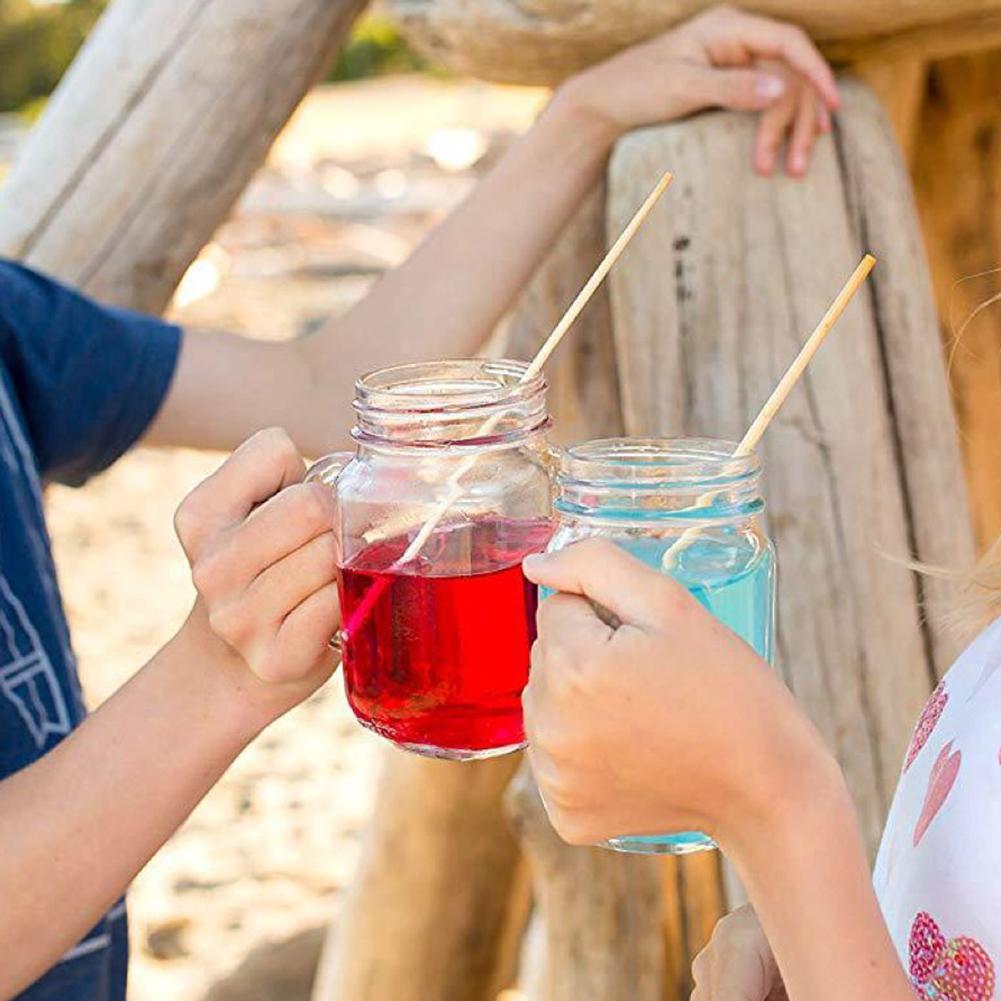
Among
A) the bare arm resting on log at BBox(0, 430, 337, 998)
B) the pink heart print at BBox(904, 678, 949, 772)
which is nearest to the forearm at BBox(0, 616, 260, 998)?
the bare arm resting on log at BBox(0, 430, 337, 998)

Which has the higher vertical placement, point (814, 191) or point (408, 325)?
point (814, 191)

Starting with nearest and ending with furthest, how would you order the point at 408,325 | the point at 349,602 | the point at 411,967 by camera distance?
the point at 349,602, the point at 408,325, the point at 411,967

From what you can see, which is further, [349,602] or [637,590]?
[349,602]

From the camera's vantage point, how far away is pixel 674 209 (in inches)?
63.9

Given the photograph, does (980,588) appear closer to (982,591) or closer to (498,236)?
(982,591)

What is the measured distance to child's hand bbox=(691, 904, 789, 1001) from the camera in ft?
3.32

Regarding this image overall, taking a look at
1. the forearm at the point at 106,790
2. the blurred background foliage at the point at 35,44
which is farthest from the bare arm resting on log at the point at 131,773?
the blurred background foliage at the point at 35,44

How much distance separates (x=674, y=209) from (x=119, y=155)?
0.67 metres

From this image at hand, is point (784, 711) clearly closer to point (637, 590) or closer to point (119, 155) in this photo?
point (637, 590)

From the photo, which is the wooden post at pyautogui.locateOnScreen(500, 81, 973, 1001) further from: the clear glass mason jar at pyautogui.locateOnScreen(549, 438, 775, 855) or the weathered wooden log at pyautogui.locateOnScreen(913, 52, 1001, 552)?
the clear glass mason jar at pyautogui.locateOnScreen(549, 438, 775, 855)

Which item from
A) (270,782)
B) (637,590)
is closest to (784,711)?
(637,590)

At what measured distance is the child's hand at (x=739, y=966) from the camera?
39.8 inches

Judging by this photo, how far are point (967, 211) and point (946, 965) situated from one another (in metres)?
1.39

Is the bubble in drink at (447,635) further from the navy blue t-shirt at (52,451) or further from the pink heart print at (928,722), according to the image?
the navy blue t-shirt at (52,451)
